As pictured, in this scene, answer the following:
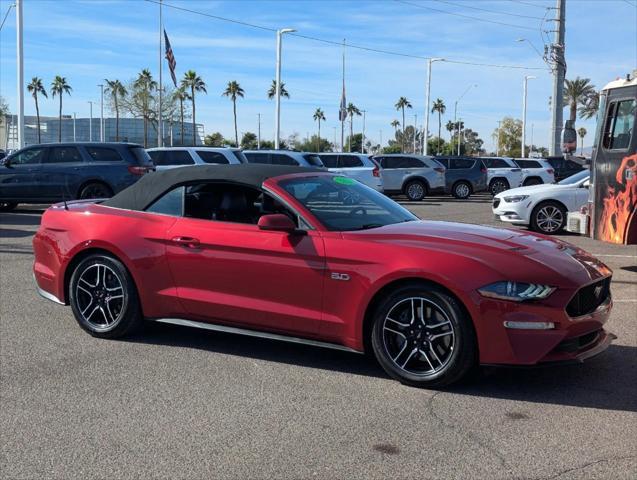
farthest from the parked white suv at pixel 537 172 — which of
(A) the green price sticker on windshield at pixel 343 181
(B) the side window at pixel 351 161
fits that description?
(A) the green price sticker on windshield at pixel 343 181

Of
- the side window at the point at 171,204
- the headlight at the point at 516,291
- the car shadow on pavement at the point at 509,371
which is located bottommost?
the car shadow on pavement at the point at 509,371

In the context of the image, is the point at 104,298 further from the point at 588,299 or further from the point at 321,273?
the point at 588,299

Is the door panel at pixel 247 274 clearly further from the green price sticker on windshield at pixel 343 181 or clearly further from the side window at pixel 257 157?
the side window at pixel 257 157

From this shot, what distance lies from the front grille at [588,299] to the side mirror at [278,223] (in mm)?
1982

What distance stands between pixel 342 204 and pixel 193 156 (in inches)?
593

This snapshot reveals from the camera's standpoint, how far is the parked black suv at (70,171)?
1675 cm

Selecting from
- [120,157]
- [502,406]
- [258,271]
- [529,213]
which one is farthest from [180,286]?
[120,157]

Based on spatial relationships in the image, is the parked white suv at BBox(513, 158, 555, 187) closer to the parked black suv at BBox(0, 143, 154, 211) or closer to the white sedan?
the white sedan

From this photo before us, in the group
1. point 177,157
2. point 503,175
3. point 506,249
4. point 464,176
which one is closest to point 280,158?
point 177,157

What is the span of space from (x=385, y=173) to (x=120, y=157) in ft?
40.9

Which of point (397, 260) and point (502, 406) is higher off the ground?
point (397, 260)

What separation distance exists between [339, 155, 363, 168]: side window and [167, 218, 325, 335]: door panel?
64.1 ft

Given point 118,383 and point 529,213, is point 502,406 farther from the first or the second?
point 529,213

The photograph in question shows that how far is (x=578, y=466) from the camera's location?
11.8 feet
